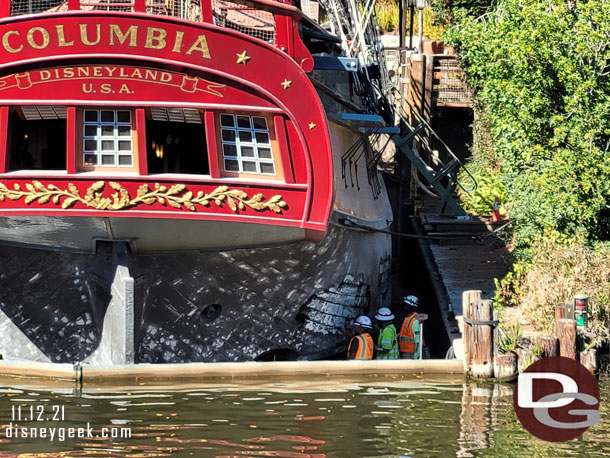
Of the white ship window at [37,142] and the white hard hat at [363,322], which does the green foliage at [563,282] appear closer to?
the white hard hat at [363,322]

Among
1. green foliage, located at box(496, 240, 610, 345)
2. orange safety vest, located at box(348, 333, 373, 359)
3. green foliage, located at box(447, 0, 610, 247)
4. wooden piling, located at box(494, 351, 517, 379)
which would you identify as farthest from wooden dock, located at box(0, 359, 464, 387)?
green foliage, located at box(447, 0, 610, 247)

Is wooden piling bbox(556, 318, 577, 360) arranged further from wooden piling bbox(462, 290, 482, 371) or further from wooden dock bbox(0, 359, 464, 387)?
wooden dock bbox(0, 359, 464, 387)

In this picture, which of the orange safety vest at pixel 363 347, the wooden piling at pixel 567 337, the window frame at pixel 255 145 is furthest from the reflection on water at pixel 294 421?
the window frame at pixel 255 145

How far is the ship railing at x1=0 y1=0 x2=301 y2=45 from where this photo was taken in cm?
1324

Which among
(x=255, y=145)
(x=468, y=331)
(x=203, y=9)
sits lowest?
(x=468, y=331)

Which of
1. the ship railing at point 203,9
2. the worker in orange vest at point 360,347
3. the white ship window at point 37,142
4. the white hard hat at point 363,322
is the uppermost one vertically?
the ship railing at point 203,9

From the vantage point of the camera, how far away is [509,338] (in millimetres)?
13586

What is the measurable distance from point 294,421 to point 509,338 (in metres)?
3.03

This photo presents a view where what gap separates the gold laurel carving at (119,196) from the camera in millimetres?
13180

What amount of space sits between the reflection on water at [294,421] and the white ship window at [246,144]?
2452 mm

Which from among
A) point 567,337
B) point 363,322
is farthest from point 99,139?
point 567,337

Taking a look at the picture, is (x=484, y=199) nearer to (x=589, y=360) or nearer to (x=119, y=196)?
(x=589, y=360)

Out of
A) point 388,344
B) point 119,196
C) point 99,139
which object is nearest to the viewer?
point 119,196

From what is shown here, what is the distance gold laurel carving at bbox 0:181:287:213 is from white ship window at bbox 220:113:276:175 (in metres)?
0.36
